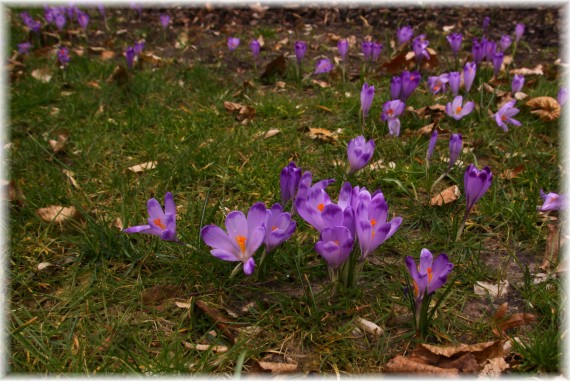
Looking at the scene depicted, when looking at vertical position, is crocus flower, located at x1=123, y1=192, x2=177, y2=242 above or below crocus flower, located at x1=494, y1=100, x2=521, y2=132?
below

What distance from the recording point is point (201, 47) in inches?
194

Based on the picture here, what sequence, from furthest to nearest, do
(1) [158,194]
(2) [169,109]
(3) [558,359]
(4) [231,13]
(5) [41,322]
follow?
(4) [231,13]
(2) [169,109]
(1) [158,194]
(5) [41,322]
(3) [558,359]

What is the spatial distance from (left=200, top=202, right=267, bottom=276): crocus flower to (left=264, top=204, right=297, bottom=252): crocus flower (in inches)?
1.1

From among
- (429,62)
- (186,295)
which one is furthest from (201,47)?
(186,295)

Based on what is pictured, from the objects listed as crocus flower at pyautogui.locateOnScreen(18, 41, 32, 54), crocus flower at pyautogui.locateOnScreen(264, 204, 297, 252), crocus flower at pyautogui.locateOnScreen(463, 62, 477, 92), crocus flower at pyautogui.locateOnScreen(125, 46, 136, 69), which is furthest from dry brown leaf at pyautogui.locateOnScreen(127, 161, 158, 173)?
crocus flower at pyautogui.locateOnScreen(18, 41, 32, 54)

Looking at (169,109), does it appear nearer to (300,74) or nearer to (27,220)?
(300,74)

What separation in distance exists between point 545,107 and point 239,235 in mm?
2487

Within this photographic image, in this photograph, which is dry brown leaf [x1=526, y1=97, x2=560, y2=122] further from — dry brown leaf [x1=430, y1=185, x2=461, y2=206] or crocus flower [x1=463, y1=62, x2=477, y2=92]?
dry brown leaf [x1=430, y1=185, x2=461, y2=206]

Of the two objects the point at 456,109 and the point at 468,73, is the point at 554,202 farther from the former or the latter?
the point at 468,73

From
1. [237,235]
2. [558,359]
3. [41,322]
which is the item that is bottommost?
[41,322]

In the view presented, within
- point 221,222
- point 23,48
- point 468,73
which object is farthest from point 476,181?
point 23,48

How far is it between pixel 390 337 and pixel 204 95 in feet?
8.15

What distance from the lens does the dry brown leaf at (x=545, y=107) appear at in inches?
125

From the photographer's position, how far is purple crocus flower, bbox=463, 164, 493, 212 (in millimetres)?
1839
